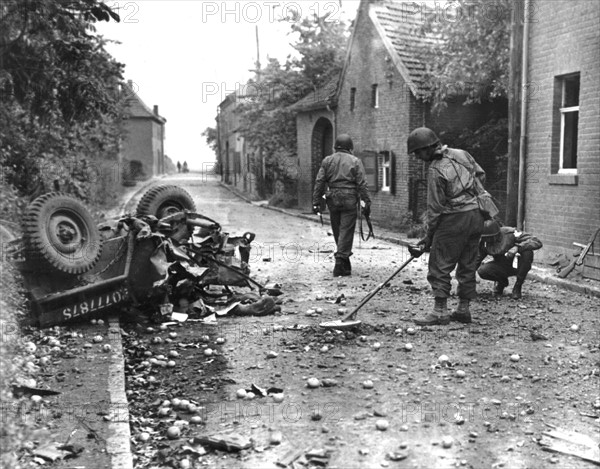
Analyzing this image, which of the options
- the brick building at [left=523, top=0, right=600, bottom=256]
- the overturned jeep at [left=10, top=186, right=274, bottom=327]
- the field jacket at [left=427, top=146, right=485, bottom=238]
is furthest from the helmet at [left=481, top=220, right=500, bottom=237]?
the brick building at [left=523, top=0, right=600, bottom=256]

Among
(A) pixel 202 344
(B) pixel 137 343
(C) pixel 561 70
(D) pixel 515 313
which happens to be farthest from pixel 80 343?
(C) pixel 561 70

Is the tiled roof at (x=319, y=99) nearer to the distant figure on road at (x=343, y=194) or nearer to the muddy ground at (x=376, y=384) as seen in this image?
the distant figure on road at (x=343, y=194)

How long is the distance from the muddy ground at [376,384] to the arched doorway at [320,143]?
20.0m

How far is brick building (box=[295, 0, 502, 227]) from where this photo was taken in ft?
70.3

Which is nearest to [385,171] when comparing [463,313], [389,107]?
[389,107]

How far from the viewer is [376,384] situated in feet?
19.6

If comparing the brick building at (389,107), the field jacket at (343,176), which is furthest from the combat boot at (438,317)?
the brick building at (389,107)

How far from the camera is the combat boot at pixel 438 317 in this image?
8.09 m

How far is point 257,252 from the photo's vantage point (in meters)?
15.2

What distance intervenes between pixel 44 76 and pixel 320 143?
62.0 feet

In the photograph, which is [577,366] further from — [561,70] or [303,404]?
[561,70]

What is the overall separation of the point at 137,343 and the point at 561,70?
923 centimetres

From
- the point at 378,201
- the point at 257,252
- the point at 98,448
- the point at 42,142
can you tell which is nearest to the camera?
the point at 98,448

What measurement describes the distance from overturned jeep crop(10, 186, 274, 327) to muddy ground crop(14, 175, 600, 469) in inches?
20.7
